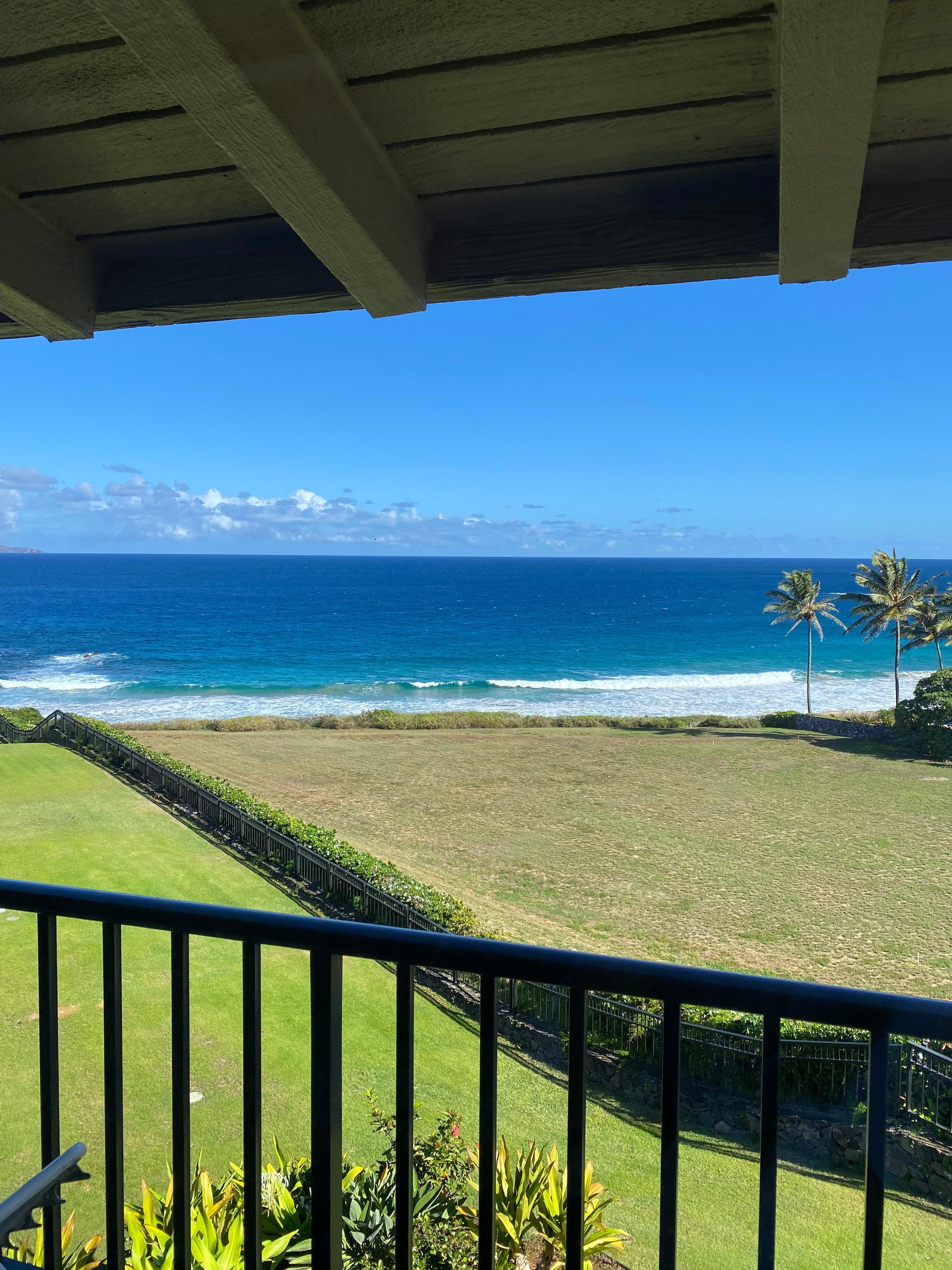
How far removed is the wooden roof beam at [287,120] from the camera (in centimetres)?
76

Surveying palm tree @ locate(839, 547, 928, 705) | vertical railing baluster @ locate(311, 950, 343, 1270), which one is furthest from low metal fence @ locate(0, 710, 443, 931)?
palm tree @ locate(839, 547, 928, 705)

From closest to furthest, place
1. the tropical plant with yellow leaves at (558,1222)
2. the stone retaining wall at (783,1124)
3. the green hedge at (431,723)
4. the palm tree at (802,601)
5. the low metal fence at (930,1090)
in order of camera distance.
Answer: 1. the tropical plant with yellow leaves at (558,1222)
2. the stone retaining wall at (783,1124)
3. the low metal fence at (930,1090)
4. the green hedge at (431,723)
5. the palm tree at (802,601)

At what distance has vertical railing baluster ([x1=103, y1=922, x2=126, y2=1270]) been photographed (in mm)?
1121

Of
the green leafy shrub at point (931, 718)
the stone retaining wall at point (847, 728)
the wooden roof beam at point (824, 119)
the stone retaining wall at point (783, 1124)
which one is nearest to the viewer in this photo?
the wooden roof beam at point (824, 119)

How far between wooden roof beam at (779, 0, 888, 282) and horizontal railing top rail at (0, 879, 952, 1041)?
0.88 meters

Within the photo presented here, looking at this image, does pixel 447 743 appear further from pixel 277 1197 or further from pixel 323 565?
pixel 323 565

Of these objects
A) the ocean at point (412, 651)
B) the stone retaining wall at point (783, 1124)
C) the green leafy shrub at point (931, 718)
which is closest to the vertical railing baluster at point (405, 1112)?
the stone retaining wall at point (783, 1124)

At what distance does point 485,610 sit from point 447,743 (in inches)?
1712

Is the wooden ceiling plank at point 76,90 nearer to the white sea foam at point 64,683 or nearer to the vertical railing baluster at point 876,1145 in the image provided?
the vertical railing baluster at point 876,1145

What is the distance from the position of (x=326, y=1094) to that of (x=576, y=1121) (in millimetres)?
325

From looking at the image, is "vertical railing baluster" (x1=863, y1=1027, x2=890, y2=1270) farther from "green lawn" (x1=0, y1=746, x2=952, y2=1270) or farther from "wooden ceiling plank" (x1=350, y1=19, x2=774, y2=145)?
"green lawn" (x1=0, y1=746, x2=952, y2=1270)

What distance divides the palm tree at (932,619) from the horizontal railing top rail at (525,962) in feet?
106

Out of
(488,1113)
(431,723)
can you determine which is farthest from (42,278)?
(431,723)

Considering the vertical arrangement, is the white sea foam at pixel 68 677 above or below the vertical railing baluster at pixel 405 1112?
below
